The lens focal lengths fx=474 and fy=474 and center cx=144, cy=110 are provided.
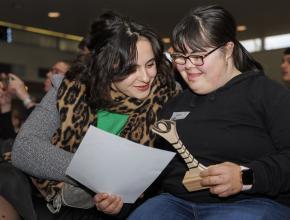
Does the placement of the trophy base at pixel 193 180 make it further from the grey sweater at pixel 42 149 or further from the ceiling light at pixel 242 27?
the ceiling light at pixel 242 27

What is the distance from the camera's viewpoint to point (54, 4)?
8016 mm

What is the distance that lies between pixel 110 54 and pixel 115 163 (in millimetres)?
575

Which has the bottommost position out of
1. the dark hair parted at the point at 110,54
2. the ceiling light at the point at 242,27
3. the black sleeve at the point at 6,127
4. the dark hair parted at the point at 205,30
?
the ceiling light at the point at 242,27

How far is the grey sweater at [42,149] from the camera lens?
1.77 m

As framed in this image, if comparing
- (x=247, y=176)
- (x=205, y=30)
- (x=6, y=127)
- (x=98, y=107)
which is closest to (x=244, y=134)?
(x=247, y=176)

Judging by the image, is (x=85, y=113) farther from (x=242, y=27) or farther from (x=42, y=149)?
(x=242, y=27)

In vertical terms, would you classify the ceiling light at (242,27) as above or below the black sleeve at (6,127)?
below

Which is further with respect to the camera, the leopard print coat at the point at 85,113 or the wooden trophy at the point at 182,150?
the leopard print coat at the point at 85,113

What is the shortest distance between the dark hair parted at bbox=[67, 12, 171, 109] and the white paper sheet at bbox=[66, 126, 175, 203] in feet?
1.41

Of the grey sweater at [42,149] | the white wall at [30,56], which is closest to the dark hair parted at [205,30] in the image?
the grey sweater at [42,149]

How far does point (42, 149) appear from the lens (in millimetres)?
1794

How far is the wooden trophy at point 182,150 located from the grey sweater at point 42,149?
0.57m

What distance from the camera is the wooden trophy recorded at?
1.31 m

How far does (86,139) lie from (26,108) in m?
2.01
